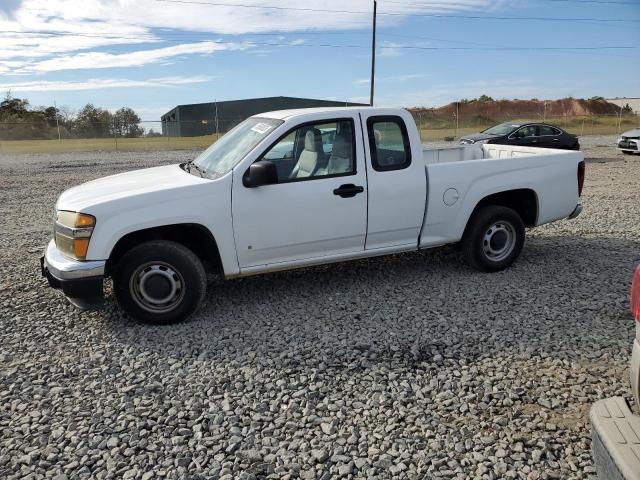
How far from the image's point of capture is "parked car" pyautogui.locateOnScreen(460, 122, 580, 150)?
60.2 feet

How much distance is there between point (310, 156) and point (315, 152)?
2.8 inches

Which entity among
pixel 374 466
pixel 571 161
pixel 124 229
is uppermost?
pixel 571 161

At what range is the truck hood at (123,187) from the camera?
185 inches

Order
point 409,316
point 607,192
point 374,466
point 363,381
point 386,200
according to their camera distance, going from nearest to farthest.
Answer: point 374,466 → point 363,381 → point 409,316 → point 386,200 → point 607,192

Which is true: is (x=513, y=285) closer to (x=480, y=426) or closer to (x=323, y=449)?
(x=480, y=426)

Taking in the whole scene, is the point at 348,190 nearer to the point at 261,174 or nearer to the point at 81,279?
the point at 261,174

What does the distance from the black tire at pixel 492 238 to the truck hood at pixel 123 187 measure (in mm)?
2956

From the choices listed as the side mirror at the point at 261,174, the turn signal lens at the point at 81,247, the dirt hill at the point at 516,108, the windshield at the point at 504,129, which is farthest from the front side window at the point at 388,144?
the dirt hill at the point at 516,108

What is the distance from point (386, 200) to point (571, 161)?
2.50 meters

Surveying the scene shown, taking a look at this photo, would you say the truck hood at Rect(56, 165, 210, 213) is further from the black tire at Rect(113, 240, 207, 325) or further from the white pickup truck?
the black tire at Rect(113, 240, 207, 325)

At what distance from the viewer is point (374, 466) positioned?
3049 mm

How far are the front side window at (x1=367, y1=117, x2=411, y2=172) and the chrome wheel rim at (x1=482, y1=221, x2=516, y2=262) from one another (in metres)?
1.37

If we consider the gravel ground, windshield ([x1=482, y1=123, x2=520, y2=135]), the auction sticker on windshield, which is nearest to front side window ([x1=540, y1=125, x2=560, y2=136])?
windshield ([x1=482, y1=123, x2=520, y2=135])

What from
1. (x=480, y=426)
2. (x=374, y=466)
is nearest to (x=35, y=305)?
(x=374, y=466)
